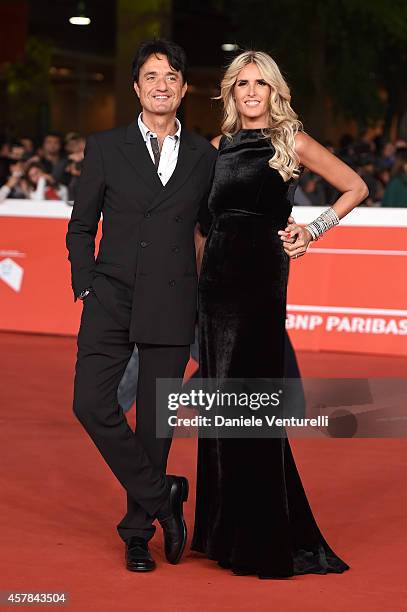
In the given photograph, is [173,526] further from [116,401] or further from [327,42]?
[327,42]

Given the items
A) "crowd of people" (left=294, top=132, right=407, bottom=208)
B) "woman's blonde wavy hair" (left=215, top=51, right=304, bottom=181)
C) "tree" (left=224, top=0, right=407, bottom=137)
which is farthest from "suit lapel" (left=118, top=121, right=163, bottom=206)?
"tree" (left=224, top=0, right=407, bottom=137)

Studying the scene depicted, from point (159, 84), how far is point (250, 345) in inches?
45.1

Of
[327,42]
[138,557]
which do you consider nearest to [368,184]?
[138,557]

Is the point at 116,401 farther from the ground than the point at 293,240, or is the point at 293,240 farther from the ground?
the point at 293,240

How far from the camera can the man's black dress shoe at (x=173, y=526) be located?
5.95 meters

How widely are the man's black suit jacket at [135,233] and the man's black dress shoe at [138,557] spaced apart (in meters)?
0.87

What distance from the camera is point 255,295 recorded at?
5.82m

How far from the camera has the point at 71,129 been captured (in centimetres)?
5169

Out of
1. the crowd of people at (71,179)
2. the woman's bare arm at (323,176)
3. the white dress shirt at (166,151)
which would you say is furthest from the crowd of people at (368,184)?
the white dress shirt at (166,151)

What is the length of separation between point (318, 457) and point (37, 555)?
2.82 meters

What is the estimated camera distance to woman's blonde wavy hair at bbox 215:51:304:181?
5723 mm

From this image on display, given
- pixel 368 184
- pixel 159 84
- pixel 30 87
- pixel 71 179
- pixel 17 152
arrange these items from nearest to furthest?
pixel 159 84, pixel 368 184, pixel 71 179, pixel 17 152, pixel 30 87

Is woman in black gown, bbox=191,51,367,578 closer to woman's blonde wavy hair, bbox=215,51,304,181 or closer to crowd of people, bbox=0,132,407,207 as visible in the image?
woman's blonde wavy hair, bbox=215,51,304,181

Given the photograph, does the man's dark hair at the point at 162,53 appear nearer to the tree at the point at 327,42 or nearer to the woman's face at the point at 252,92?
the woman's face at the point at 252,92
